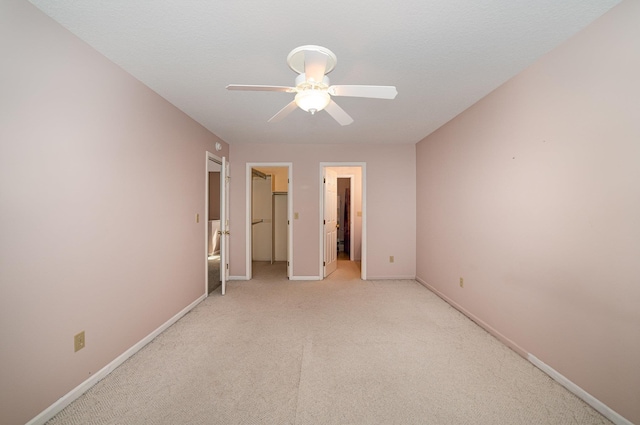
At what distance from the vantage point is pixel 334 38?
1.67m

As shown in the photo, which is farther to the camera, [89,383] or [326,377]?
[326,377]

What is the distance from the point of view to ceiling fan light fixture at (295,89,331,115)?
157cm

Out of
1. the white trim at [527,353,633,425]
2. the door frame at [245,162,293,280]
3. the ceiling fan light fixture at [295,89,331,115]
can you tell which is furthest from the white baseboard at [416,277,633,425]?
the door frame at [245,162,293,280]

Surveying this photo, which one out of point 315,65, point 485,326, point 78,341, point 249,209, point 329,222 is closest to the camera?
point 315,65

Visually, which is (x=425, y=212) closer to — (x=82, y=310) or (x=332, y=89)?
(x=332, y=89)

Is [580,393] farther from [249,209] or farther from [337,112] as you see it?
[249,209]

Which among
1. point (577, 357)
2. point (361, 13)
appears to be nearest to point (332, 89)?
point (361, 13)

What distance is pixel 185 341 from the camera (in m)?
2.34

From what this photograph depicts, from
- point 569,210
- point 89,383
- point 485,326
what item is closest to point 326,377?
point 89,383

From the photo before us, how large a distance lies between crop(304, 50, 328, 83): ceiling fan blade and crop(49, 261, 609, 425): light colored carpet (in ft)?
6.74

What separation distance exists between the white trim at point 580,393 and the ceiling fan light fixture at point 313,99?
2553 millimetres

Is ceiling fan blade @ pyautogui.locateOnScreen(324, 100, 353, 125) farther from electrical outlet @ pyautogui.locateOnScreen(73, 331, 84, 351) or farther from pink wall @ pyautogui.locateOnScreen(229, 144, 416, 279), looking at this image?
pink wall @ pyautogui.locateOnScreen(229, 144, 416, 279)

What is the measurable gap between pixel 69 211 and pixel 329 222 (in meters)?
3.70

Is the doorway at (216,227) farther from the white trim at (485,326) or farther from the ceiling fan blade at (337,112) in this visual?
the white trim at (485,326)
